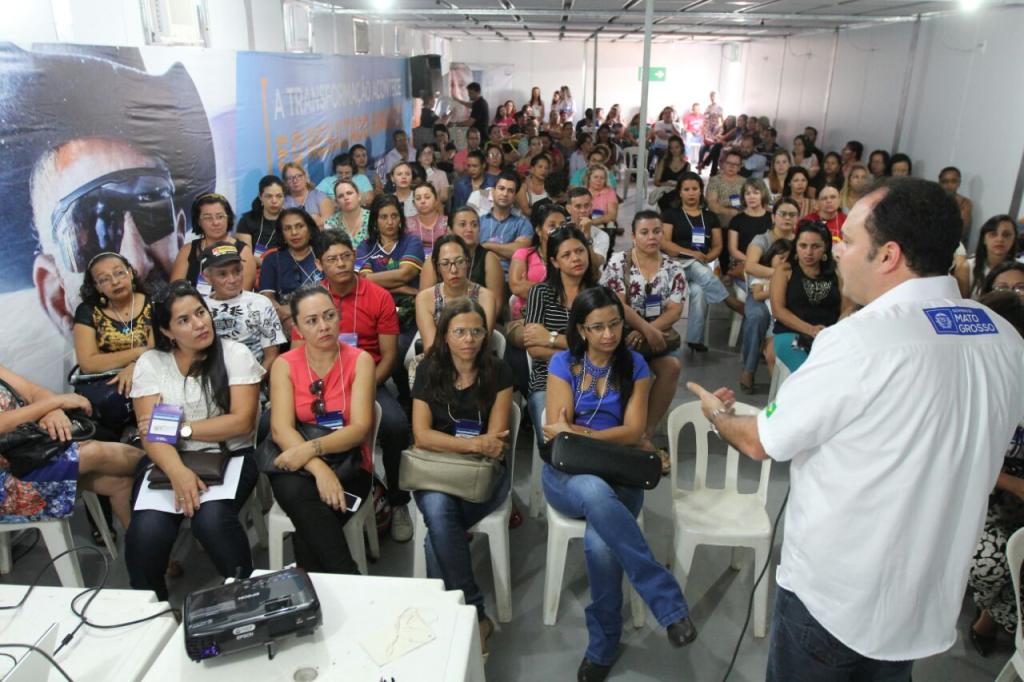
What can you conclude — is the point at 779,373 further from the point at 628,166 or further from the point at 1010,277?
the point at 628,166

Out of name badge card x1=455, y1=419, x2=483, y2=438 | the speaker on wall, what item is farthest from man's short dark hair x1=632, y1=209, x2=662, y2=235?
the speaker on wall

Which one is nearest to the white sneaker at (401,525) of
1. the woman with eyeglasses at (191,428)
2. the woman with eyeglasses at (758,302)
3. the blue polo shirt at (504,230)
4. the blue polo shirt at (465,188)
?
the woman with eyeglasses at (191,428)

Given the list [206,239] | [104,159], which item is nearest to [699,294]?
[206,239]

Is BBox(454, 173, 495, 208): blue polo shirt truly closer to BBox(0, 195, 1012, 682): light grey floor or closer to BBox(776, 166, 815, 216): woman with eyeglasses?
BBox(776, 166, 815, 216): woman with eyeglasses

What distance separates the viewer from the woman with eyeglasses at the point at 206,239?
3.54m

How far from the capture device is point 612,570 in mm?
2074

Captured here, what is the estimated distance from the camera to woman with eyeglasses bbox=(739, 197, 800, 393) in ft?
13.5

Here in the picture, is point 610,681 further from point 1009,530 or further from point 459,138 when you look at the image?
point 459,138

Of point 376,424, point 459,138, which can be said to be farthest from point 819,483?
point 459,138

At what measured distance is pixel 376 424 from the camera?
2580mm

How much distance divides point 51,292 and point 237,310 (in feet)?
2.42

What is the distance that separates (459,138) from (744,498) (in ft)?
26.3

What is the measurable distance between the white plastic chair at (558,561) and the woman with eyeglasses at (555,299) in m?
0.77

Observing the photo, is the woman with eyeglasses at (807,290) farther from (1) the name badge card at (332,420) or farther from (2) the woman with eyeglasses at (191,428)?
→ (2) the woman with eyeglasses at (191,428)
